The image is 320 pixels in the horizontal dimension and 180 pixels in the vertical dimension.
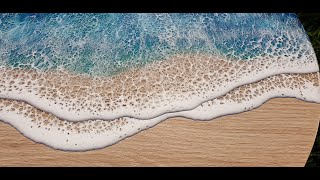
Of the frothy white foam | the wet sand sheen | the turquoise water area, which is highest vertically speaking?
the turquoise water area

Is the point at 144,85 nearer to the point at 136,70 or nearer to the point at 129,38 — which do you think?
the point at 136,70

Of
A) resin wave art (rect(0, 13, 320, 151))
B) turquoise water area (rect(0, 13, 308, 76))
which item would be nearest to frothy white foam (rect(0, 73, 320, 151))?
resin wave art (rect(0, 13, 320, 151))

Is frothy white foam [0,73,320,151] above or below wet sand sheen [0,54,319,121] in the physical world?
below

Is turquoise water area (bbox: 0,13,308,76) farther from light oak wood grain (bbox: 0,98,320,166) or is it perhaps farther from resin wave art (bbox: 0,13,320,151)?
Answer: light oak wood grain (bbox: 0,98,320,166)

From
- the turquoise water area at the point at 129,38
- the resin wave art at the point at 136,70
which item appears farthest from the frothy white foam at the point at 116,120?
the turquoise water area at the point at 129,38

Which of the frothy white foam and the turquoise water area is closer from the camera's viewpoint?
the frothy white foam

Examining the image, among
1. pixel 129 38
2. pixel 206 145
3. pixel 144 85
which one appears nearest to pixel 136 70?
pixel 144 85
